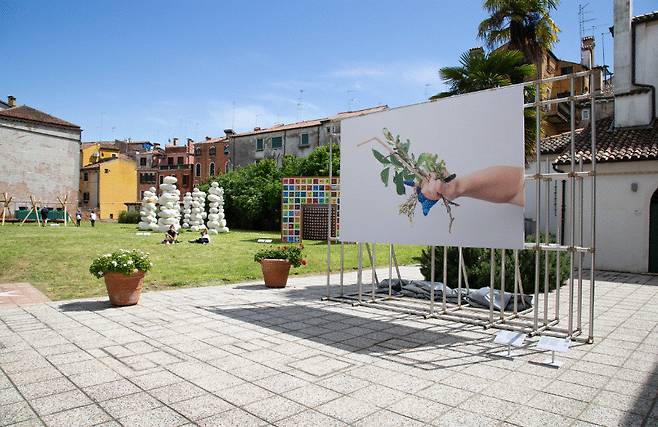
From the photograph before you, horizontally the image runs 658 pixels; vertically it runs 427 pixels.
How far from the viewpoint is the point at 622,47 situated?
1883 cm

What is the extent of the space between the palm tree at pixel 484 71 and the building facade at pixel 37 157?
151ft

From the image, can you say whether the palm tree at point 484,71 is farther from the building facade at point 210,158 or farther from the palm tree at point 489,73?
the building facade at point 210,158

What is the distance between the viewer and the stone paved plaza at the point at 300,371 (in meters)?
3.93

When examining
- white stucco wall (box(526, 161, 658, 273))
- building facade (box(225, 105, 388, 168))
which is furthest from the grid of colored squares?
building facade (box(225, 105, 388, 168))

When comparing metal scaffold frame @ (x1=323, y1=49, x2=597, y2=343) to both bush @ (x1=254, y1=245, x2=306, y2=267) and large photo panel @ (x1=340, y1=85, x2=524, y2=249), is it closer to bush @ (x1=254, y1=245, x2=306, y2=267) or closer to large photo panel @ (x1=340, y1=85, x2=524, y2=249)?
large photo panel @ (x1=340, y1=85, x2=524, y2=249)

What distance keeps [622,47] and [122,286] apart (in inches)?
800

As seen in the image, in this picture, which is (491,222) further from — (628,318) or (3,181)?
(3,181)

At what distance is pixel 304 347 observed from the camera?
20.0ft

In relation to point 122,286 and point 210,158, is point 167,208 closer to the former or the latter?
point 122,286

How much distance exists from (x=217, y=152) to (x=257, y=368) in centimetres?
6138

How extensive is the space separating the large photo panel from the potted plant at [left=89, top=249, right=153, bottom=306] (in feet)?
12.4

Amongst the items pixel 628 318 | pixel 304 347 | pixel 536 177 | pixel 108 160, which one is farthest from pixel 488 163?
pixel 108 160

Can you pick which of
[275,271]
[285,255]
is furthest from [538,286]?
[275,271]

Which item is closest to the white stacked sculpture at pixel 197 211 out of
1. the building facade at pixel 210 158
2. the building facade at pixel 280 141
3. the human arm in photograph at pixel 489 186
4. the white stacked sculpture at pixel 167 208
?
the white stacked sculpture at pixel 167 208
